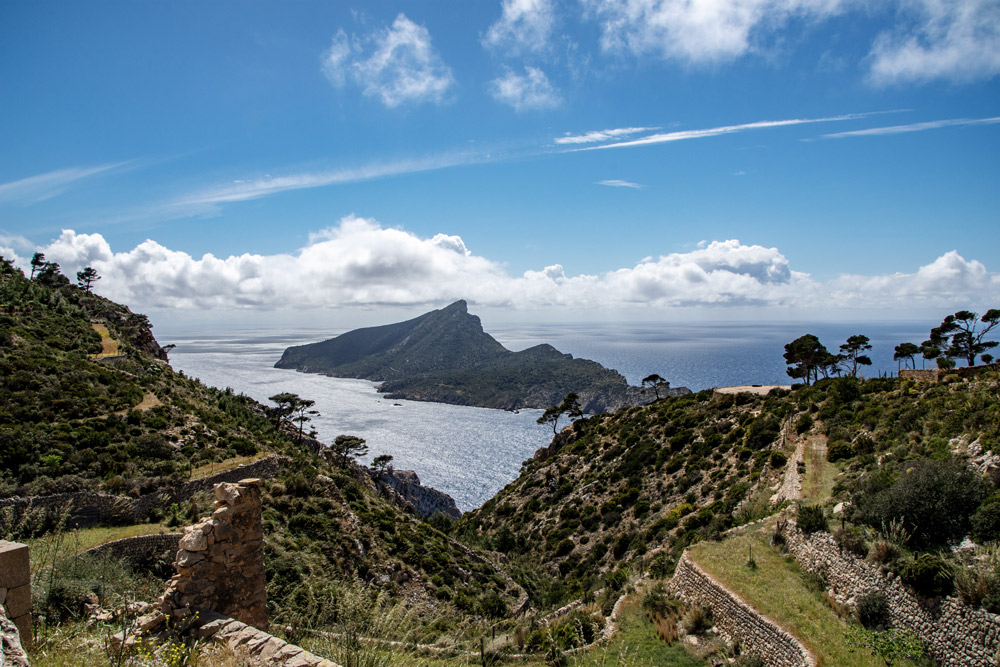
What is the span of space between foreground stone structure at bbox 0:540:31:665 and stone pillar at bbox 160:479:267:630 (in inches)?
54.6

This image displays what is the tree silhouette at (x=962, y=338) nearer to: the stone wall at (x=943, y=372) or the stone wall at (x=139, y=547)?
the stone wall at (x=943, y=372)

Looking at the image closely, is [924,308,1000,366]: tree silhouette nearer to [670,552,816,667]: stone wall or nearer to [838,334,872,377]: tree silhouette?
[838,334,872,377]: tree silhouette

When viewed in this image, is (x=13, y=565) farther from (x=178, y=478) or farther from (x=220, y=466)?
(x=220, y=466)

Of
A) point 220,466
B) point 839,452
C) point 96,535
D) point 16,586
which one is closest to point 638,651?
point 16,586

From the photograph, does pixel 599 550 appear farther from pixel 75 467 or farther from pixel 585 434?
pixel 75 467

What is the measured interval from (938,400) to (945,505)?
10.4m

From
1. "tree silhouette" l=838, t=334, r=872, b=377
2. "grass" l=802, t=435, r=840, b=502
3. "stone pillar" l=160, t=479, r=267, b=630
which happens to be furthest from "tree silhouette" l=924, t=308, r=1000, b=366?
"stone pillar" l=160, t=479, r=267, b=630

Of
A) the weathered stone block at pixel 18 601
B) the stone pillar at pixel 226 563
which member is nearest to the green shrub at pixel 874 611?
the stone pillar at pixel 226 563

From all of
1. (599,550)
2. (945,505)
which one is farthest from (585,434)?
(945,505)

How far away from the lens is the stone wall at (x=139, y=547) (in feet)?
43.0

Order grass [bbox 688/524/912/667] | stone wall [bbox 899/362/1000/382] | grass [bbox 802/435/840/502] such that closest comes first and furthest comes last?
grass [bbox 688/524/912/667]
grass [bbox 802/435/840/502]
stone wall [bbox 899/362/1000/382]

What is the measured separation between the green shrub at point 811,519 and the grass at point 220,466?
69.1ft

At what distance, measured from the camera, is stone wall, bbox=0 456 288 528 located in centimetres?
1437

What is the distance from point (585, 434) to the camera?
4675cm
